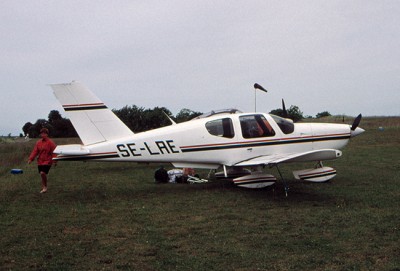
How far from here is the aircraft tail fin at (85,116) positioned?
1039 cm

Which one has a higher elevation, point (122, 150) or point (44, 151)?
point (44, 151)

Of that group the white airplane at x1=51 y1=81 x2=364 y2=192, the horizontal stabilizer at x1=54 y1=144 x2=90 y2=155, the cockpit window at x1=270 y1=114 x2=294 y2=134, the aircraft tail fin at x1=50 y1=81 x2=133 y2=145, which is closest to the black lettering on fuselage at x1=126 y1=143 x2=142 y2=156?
the white airplane at x1=51 y1=81 x2=364 y2=192

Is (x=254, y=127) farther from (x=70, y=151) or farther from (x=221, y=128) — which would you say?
(x=70, y=151)

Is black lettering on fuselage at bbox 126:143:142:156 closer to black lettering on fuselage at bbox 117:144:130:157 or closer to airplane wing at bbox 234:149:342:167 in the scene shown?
black lettering on fuselage at bbox 117:144:130:157

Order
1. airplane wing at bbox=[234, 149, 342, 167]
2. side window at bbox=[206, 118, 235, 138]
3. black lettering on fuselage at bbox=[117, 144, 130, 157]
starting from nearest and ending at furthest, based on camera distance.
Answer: airplane wing at bbox=[234, 149, 342, 167] < black lettering on fuselage at bbox=[117, 144, 130, 157] < side window at bbox=[206, 118, 235, 138]

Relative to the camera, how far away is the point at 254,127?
1064 centimetres

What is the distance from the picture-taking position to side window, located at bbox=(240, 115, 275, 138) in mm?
10602

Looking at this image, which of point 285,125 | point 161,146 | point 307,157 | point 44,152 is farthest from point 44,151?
point 307,157

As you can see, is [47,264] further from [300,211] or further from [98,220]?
[300,211]

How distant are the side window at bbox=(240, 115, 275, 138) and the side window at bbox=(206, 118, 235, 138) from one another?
30 centimetres

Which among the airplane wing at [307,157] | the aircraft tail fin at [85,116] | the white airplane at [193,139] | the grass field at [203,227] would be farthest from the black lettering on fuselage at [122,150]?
the airplane wing at [307,157]

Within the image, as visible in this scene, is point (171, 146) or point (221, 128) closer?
point (171, 146)

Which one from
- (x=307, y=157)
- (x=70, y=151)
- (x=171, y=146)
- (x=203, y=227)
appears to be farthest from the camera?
(x=171, y=146)

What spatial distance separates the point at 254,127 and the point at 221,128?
84 centimetres
